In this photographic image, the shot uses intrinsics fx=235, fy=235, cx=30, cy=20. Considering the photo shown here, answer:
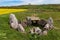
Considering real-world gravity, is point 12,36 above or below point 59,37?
above

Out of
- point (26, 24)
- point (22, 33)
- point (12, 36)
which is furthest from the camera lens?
point (26, 24)

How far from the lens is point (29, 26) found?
4275 cm

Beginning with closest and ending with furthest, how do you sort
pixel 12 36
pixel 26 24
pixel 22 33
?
pixel 12 36 → pixel 22 33 → pixel 26 24

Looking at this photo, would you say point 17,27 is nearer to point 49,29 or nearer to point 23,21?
point 23,21

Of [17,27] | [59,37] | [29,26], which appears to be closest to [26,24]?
[29,26]

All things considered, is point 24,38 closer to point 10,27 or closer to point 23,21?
point 10,27

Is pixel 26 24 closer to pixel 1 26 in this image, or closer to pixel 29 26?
pixel 29 26

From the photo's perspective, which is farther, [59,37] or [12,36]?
[59,37]

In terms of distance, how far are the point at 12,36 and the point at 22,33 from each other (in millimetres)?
2942

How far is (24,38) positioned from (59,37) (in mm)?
6835

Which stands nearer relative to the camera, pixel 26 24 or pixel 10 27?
pixel 10 27

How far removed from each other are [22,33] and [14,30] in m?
1.42

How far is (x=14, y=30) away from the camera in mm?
38031

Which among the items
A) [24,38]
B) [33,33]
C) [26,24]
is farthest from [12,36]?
[26,24]
